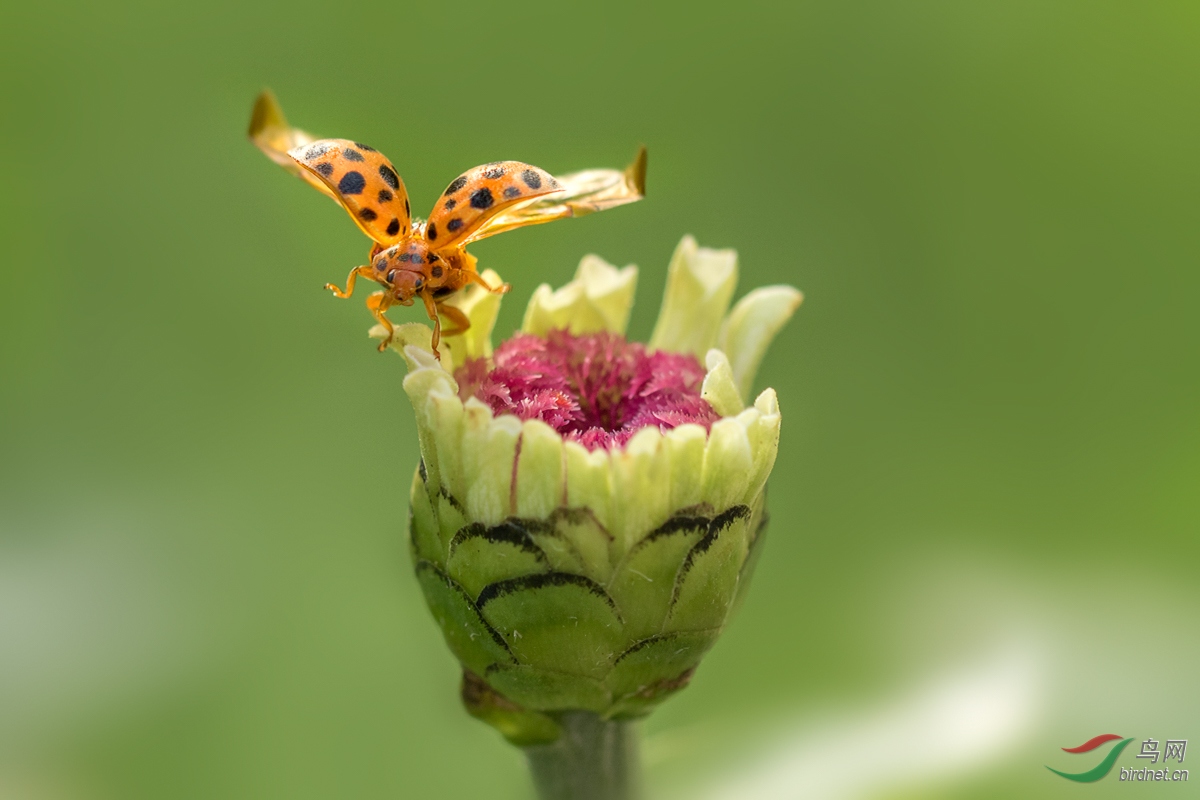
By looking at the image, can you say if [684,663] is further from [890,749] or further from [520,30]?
[520,30]

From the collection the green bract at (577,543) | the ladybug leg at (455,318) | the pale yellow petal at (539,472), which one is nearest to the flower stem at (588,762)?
the green bract at (577,543)

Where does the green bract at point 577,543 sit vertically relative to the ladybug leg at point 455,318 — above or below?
below

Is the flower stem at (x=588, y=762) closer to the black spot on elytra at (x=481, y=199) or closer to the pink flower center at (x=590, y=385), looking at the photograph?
the pink flower center at (x=590, y=385)

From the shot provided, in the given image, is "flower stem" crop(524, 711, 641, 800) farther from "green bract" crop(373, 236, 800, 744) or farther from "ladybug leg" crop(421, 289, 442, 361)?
"ladybug leg" crop(421, 289, 442, 361)

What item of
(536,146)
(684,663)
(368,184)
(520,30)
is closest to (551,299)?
(368,184)

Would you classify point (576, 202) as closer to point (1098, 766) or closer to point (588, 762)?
point (588, 762)

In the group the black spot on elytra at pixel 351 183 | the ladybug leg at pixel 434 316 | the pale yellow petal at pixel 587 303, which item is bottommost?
the ladybug leg at pixel 434 316

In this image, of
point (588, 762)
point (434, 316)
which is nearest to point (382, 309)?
point (434, 316)
